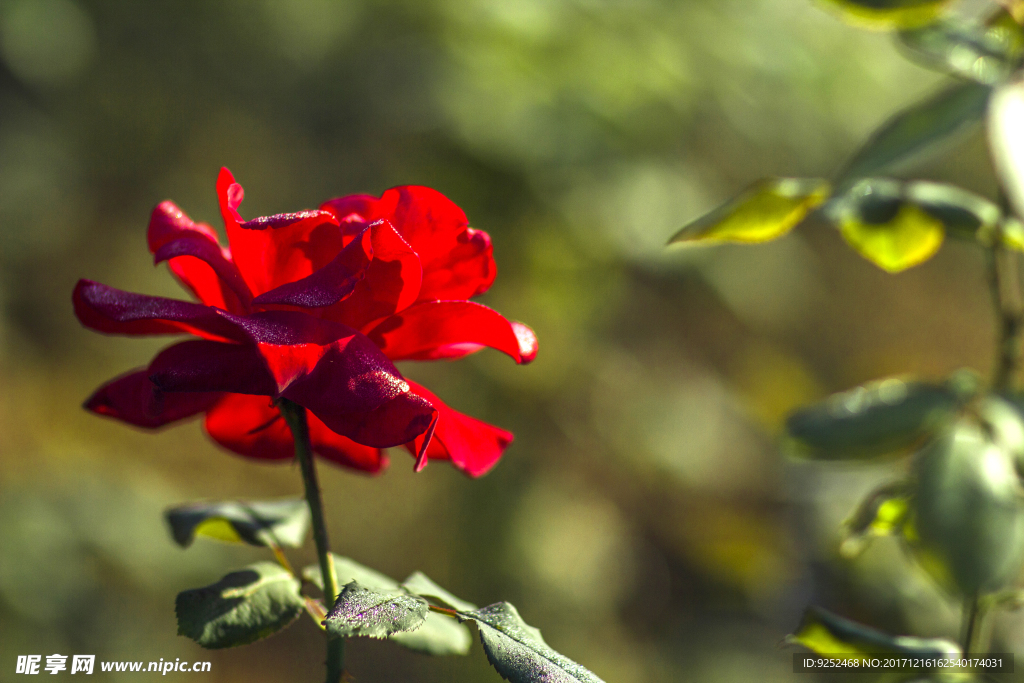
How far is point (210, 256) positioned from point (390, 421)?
0.08 meters

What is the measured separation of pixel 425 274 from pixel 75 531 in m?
0.97

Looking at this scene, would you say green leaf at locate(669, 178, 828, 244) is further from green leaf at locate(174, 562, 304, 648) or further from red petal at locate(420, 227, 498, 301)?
green leaf at locate(174, 562, 304, 648)

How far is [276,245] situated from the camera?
0.27 meters

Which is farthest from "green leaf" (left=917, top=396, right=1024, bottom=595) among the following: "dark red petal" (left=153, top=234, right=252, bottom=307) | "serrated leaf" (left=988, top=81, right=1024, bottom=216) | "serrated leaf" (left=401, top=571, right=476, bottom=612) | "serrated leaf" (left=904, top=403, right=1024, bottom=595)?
"dark red petal" (left=153, top=234, right=252, bottom=307)

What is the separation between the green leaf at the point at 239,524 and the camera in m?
0.33

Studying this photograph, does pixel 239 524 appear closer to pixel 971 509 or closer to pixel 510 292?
pixel 971 509

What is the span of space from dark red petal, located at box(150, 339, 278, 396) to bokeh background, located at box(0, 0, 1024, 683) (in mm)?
666

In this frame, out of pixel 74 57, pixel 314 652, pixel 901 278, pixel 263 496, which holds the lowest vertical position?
pixel 314 652

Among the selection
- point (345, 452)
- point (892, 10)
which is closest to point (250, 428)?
point (345, 452)

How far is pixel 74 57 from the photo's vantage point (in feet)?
3.83

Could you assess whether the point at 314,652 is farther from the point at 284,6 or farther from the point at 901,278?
the point at 901,278

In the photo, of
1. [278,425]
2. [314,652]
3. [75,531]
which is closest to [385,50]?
[75,531]

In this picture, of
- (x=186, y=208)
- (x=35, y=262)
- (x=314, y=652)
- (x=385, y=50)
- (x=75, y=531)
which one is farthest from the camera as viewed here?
(x=35, y=262)

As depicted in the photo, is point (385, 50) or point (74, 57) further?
point (385, 50)
